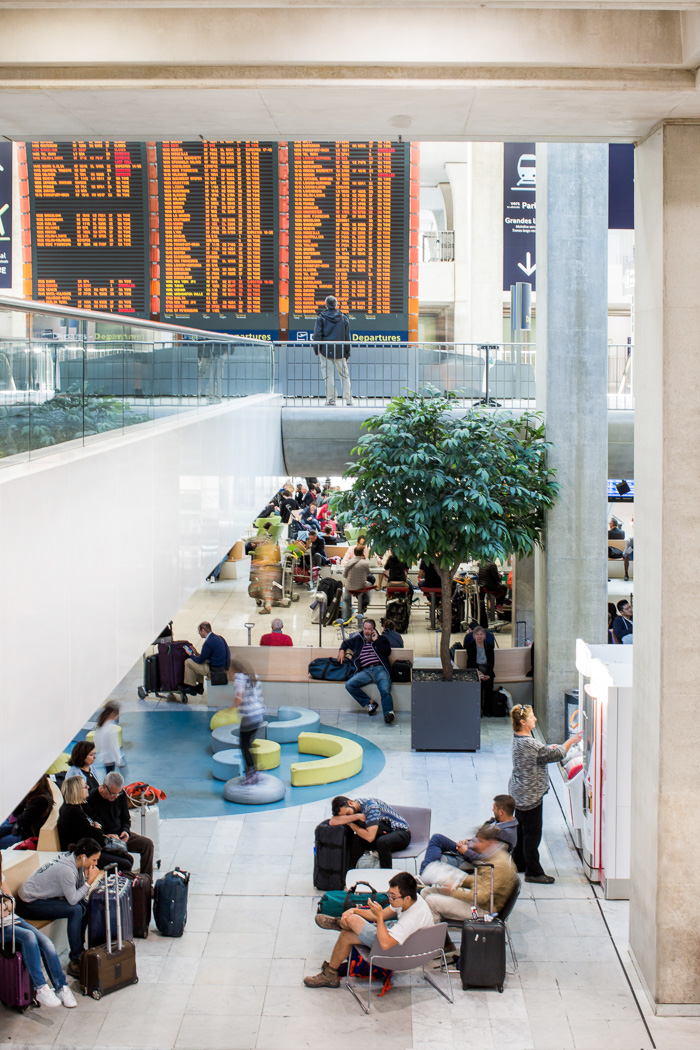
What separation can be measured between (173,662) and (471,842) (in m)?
7.15

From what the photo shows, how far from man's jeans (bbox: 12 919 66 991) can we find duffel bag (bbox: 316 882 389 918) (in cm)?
211

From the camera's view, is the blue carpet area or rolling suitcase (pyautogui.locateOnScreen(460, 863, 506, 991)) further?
the blue carpet area

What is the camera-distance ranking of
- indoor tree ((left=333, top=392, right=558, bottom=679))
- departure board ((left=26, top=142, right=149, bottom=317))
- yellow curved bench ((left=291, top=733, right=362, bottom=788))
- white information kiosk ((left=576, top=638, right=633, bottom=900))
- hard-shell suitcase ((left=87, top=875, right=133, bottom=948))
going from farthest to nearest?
1. departure board ((left=26, top=142, right=149, bottom=317))
2. indoor tree ((left=333, top=392, right=558, bottom=679))
3. yellow curved bench ((left=291, top=733, right=362, bottom=788))
4. white information kiosk ((left=576, top=638, right=633, bottom=900))
5. hard-shell suitcase ((left=87, top=875, right=133, bottom=948))

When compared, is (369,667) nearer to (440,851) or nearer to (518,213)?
(440,851)

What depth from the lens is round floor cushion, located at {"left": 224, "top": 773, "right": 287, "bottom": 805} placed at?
36.8 ft

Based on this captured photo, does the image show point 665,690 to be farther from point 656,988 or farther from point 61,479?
point 61,479

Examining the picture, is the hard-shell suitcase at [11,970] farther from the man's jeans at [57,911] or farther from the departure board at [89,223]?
the departure board at [89,223]

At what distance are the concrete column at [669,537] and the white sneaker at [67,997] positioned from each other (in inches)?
Result: 157

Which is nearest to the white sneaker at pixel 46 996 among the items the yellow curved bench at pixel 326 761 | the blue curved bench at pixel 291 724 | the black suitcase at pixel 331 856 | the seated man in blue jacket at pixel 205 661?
the black suitcase at pixel 331 856

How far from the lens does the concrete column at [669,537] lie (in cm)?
722

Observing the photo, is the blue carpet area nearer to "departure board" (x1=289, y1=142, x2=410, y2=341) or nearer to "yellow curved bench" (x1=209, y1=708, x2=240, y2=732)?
"yellow curved bench" (x1=209, y1=708, x2=240, y2=732)

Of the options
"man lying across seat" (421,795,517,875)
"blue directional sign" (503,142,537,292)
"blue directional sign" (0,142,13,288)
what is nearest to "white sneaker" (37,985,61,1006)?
"man lying across seat" (421,795,517,875)

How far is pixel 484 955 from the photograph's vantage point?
7.63 m

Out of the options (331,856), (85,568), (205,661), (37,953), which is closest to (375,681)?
(205,661)
